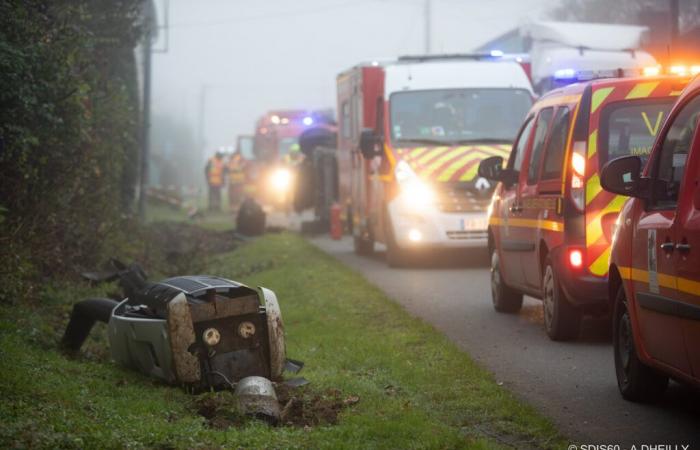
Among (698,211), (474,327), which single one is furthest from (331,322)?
(698,211)

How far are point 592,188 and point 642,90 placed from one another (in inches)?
33.6

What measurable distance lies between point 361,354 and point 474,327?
6.90ft

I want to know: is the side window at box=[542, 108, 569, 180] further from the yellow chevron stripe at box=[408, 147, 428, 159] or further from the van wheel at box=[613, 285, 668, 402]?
A: the yellow chevron stripe at box=[408, 147, 428, 159]

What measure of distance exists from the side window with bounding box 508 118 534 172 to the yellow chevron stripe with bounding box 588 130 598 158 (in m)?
1.71

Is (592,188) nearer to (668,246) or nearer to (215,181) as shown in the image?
(668,246)

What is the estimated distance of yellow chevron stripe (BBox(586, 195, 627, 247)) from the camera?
1012cm

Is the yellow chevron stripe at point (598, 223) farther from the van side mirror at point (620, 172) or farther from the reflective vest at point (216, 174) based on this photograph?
the reflective vest at point (216, 174)

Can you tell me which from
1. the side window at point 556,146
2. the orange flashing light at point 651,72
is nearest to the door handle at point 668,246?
Answer: the side window at point 556,146

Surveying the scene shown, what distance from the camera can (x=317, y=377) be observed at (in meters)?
8.88

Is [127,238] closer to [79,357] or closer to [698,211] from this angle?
[79,357]

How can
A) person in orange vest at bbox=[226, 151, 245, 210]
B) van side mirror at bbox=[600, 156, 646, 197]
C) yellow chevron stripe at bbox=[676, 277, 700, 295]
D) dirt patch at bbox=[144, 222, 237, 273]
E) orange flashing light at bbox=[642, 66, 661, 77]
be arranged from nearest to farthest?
yellow chevron stripe at bbox=[676, 277, 700, 295] → van side mirror at bbox=[600, 156, 646, 197] → orange flashing light at bbox=[642, 66, 661, 77] → dirt patch at bbox=[144, 222, 237, 273] → person in orange vest at bbox=[226, 151, 245, 210]

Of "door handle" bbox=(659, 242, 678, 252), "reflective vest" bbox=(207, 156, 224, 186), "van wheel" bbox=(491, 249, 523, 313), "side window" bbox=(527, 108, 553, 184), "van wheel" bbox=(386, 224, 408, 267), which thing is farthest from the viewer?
"reflective vest" bbox=(207, 156, 224, 186)

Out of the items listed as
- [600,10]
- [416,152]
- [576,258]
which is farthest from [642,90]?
[600,10]

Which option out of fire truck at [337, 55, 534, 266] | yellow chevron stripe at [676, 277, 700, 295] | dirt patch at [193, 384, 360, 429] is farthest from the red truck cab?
fire truck at [337, 55, 534, 266]
